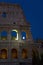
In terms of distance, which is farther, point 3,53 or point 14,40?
point 3,53

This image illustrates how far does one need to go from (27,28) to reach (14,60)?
5.33 m

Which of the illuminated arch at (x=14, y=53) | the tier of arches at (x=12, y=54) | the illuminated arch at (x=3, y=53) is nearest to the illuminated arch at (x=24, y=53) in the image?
the tier of arches at (x=12, y=54)

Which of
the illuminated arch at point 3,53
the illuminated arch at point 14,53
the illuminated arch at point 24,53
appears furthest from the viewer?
the illuminated arch at point 24,53

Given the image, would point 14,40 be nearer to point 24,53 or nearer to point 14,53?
point 14,53

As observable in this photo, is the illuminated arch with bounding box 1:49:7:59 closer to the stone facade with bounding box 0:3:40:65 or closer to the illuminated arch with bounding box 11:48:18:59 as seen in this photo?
the stone facade with bounding box 0:3:40:65

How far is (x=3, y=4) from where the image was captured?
34.9 m

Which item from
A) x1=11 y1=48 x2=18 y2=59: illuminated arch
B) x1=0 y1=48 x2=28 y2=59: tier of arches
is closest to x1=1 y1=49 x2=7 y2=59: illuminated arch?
x1=0 y1=48 x2=28 y2=59: tier of arches

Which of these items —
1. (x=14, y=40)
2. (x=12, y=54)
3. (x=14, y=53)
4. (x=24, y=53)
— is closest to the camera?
(x=14, y=40)

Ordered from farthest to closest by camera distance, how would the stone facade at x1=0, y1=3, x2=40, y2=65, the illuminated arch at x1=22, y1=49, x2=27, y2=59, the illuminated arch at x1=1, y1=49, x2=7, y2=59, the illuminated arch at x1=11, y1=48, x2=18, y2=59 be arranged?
the illuminated arch at x1=22, y1=49, x2=27, y2=59 → the illuminated arch at x1=11, y1=48, x2=18, y2=59 → the illuminated arch at x1=1, y1=49, x2=7, y2=59 → the stone facade at x1=0, y1=3, x2=40, y2=65

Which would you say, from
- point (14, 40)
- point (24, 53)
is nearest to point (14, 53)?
point (24, 53)

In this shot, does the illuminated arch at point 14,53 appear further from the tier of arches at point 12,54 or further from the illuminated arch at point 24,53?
the illuminated arch at point 24,53

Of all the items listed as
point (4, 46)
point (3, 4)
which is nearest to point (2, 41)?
point (4, 46)

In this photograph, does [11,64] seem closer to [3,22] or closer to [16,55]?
[16,55]

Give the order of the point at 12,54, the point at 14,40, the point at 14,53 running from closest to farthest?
1. the point at 14,40
2. the point at 12,54
3. the point at 14,53
